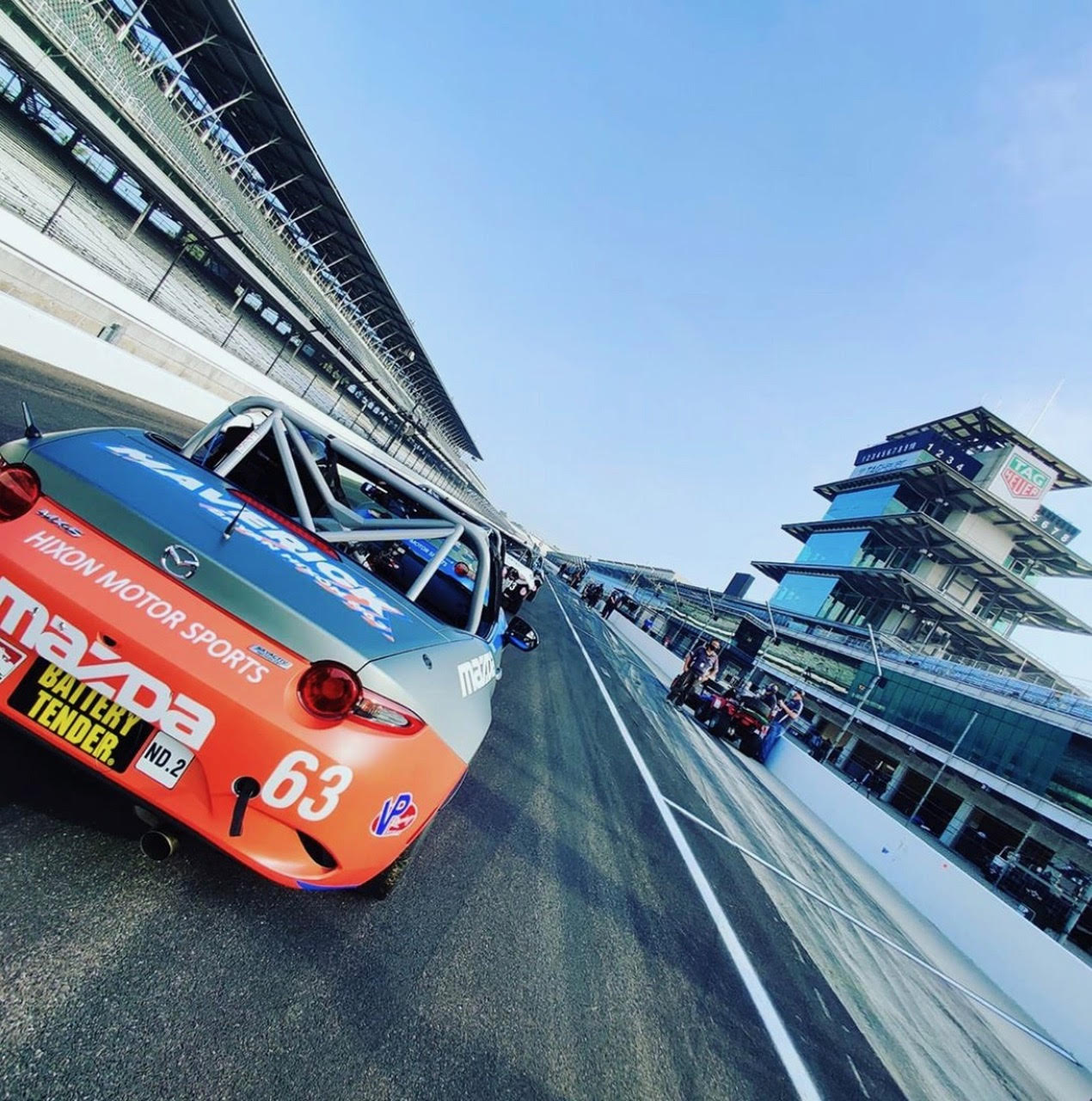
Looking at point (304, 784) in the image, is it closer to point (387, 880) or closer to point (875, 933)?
point (387, 880)

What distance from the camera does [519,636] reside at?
15.8 feet

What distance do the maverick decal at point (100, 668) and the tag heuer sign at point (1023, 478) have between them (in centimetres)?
5848

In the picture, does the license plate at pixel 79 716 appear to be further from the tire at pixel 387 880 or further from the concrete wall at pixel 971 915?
the concrete wall at pixel 971 915

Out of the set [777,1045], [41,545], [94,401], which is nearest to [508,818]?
[777,1045]

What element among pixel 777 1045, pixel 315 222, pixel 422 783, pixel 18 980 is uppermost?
pixel 315 222

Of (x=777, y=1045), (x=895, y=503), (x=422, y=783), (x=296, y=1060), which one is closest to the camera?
(x=296, y=1060)

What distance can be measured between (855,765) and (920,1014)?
3079cm

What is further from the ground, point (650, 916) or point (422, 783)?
point (422, 783)

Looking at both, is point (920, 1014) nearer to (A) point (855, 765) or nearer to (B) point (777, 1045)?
(B) point (777, 1045)

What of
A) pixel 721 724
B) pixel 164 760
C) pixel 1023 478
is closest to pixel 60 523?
pixel 164 760

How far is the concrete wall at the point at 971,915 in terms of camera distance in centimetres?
607

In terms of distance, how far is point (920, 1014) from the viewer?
462 cm

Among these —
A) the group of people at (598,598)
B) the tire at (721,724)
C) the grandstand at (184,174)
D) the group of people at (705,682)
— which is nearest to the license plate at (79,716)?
the group of people at (705,682)

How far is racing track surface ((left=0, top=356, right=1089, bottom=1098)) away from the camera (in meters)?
1.65
